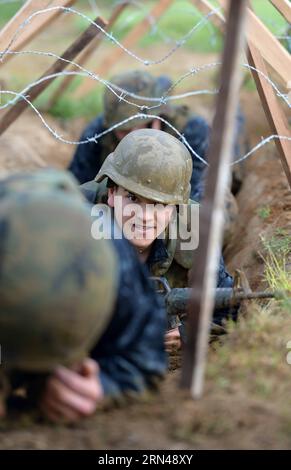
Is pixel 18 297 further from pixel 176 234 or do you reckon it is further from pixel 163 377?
pixel 176 234

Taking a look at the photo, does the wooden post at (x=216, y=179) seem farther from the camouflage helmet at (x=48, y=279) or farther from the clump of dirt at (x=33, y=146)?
the clump of dirt at (x=33, y=146)

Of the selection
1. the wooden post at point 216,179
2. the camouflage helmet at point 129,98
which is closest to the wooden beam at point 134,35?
the camouflage helmet at point 129,98

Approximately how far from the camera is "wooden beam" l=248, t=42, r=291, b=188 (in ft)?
18.9

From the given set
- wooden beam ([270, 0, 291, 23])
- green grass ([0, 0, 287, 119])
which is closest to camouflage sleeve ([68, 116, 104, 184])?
green grass ([0, 0, 287, 119])

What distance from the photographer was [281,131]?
5.94 meters

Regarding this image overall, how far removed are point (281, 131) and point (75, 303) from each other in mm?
3008

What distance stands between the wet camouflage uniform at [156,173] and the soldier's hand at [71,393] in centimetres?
182

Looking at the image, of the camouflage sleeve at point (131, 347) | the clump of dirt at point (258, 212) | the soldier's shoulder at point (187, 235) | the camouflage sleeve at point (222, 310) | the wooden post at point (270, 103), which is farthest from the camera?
the clump of dirt at point (258, 212)

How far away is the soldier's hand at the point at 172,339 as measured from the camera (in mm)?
5676

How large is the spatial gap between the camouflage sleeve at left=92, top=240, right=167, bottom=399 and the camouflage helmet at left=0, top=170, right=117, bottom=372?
0.29m

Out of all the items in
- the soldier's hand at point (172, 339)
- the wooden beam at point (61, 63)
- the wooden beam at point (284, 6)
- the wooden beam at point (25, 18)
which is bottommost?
the soldier's hand at point (172, 339)

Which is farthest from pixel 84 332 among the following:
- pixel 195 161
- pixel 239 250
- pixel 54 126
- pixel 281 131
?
pixel 54 126

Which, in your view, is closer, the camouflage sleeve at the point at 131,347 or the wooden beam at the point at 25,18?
the camouflage sleeve at the point at 131,347
